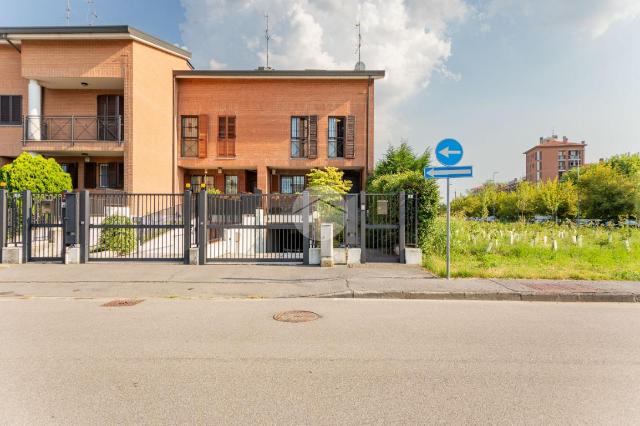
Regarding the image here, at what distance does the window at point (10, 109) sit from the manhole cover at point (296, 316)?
23.0 metres

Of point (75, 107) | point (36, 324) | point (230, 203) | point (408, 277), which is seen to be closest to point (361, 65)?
point (75, 107)

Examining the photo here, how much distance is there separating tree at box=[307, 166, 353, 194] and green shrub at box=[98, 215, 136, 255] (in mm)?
10472

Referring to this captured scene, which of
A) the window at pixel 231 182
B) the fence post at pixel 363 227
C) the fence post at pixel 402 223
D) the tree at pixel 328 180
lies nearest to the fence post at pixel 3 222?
the fence post at pixel 363 227

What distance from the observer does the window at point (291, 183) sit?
25047mm

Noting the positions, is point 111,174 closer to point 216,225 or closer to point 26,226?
point 26,226

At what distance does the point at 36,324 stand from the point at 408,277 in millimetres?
7455

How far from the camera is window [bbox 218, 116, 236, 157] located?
23484mm

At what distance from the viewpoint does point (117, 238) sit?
12578mm

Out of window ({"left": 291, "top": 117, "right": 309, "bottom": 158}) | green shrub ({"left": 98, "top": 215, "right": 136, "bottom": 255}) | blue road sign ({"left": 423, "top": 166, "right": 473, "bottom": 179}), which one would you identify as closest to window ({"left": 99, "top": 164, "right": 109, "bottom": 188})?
window ({"left": 291, "top": 117, "right": 309, "bottom": 158})

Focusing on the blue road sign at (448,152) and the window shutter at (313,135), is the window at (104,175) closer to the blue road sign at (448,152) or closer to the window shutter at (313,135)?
the window shutter at (313,135)

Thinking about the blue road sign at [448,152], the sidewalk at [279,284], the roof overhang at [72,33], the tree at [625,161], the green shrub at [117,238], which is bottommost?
the sidewalk at [279,284]

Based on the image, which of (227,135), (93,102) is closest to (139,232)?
(227,135)

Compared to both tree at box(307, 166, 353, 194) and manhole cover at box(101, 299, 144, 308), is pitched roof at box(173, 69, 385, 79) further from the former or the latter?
manhole cover at box(101, 299, 144, 308)

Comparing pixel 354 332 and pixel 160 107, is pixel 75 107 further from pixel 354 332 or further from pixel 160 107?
pixel 354 332
